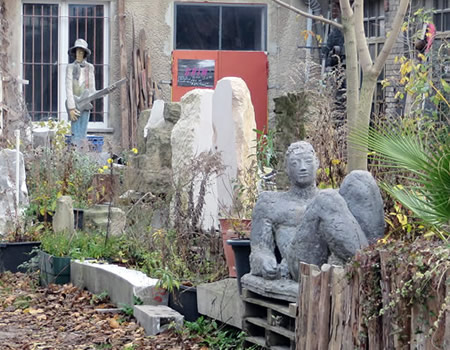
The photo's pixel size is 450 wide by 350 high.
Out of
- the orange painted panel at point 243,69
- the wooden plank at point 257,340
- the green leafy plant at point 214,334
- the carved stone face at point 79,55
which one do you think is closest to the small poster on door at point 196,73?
the orange painted panel at point 243,69

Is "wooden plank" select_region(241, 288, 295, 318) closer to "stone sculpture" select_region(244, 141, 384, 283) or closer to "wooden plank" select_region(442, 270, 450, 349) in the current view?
"stone sculpture" select_region(244, 141, 384, 283)

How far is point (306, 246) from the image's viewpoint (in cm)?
632

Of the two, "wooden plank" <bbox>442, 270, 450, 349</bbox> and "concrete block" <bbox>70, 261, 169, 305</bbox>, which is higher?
"wooden plank" <bbox>442, 270, 450, 349</bbox>

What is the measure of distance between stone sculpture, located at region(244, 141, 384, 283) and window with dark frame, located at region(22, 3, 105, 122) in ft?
48.3

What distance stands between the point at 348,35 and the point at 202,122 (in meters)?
3.52

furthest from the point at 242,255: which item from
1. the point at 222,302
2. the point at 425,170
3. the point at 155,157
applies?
the point at 155,157

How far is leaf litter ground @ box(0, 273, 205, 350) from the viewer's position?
762 centimetres

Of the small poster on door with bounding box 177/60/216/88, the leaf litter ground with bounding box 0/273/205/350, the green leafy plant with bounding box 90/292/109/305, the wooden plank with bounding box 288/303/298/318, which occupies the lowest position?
the leaf litter ground with bounding box 0/273/205/350

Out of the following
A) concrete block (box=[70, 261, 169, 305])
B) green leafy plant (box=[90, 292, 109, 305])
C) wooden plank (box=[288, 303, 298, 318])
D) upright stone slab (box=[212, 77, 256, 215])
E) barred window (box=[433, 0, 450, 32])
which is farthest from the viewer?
barred window (box=[433, 0, 450, 32])

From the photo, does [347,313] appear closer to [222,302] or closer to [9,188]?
[222,302]

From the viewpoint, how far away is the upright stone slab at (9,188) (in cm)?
1192

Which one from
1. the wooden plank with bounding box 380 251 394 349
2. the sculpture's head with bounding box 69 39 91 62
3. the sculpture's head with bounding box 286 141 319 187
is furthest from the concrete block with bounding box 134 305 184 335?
the sculpture's head with bounding box 69 39 91 62

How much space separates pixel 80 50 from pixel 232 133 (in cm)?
960

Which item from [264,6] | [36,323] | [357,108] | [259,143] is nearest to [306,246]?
[357,108]
